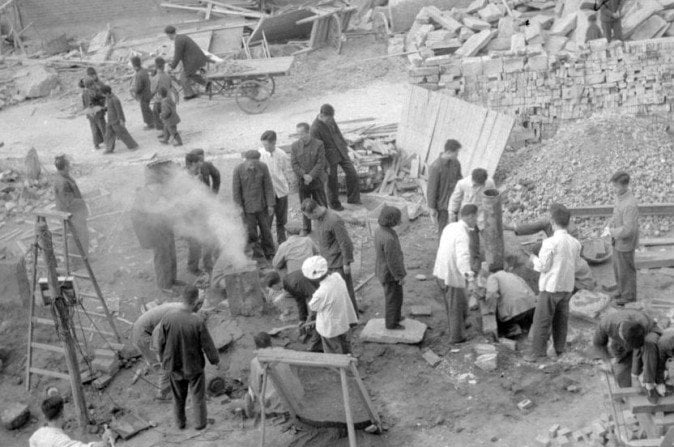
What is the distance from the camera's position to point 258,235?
41.0 ft

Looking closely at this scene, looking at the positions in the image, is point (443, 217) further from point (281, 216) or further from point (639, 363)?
point (639, 363)

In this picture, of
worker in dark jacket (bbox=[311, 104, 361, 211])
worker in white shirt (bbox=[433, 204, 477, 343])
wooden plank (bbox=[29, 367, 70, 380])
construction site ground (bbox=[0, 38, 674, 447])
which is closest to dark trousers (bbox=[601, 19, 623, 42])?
construction site ground (bbox=[0, 38, 674, 447])

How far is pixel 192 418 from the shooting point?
30.6 ft

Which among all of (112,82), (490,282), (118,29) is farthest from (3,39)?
(490,282)

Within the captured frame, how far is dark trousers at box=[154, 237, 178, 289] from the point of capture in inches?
457

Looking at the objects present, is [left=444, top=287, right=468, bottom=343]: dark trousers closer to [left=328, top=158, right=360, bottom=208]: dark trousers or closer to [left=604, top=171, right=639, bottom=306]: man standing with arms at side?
[left=604, top=171, right=639, bottom=306]: man standing with arms at side

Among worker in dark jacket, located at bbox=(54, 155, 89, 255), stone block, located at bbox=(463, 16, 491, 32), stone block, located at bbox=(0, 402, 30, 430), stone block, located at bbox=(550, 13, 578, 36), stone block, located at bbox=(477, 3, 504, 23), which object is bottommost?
stone block, located at bbox=(0, 402, 30, 430)

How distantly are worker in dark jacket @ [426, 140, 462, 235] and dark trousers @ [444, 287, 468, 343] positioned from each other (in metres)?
1.94

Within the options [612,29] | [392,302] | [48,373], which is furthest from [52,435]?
[612,29]

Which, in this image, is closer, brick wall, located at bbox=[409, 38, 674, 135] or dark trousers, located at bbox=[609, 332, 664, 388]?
dark trousers, located at bbox=[609, 332, 664, 388]

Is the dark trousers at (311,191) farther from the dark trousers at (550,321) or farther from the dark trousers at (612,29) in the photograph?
the dark trousers at (612,29)

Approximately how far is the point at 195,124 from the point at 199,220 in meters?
5.40

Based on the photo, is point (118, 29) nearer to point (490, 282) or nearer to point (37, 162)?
point (37, 162)

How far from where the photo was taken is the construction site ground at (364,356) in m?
8.55
